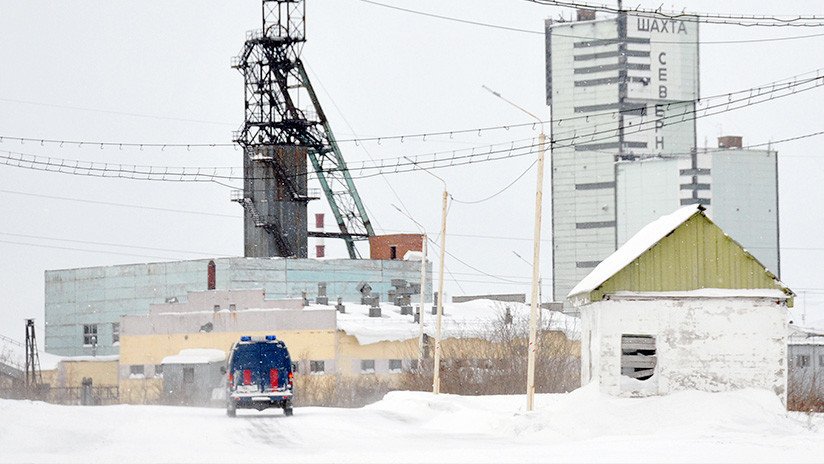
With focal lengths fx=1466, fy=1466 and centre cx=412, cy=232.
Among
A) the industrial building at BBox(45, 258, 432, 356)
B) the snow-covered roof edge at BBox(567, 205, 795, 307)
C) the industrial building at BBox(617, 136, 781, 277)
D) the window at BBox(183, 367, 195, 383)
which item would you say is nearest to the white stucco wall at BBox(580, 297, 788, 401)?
the snow-covered roof edge at BBox(567, 205, 795, 307)

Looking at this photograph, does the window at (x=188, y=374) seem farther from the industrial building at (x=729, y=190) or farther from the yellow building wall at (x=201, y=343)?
the industrial building at (x=729, y=190)

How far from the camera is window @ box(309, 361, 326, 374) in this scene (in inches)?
3196

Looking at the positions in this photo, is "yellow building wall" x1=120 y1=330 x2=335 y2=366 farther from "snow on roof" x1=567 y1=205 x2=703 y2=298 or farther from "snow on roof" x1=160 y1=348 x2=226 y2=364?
"snow on roof" x1=567 y1=205 x2=703 y2=298

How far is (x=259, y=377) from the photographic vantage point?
40812 mm

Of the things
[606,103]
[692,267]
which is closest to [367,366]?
[692,267]

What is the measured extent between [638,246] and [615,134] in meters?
150

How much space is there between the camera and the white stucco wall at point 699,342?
122ft

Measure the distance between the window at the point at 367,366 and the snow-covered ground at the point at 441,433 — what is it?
3727cm

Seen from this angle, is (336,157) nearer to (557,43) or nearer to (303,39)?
(303,39)

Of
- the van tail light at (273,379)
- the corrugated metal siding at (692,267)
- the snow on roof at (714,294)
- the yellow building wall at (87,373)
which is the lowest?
the yellow building wall at (87,373)

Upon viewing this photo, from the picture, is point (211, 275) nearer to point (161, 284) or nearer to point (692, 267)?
point (161, 284)

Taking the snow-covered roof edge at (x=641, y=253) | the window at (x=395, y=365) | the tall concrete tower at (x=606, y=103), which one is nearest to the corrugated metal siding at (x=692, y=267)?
the snow-covered roof edge at (x=641, y=253)

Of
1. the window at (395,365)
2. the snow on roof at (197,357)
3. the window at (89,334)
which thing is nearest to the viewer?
the snow on roof at (197,357)

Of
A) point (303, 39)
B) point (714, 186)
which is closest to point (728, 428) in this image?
point (303, 39)
